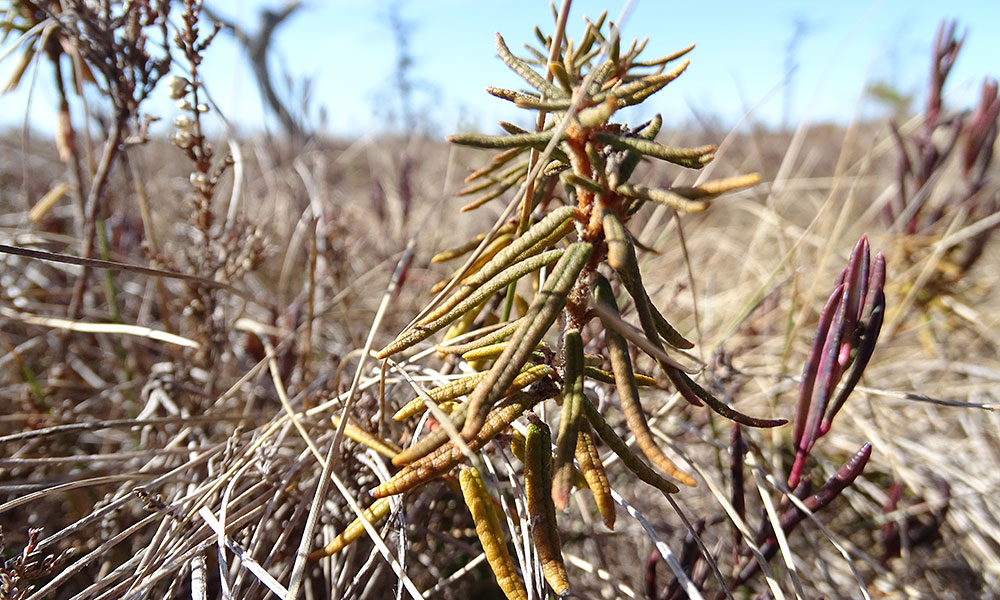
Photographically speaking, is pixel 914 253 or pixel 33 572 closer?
pixel 33 572

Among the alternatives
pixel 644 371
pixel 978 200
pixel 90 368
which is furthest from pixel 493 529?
pixel 978 200

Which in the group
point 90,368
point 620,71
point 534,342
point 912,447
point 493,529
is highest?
point 620,71

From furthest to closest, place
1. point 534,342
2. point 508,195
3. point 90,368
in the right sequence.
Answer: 1. point 508,195
2. point 90,368
3. point 534,342

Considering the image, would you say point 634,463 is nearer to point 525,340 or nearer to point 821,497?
point 525,340

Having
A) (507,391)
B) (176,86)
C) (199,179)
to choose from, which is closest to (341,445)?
(507,391)

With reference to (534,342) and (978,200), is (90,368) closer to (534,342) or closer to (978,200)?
(534,342)

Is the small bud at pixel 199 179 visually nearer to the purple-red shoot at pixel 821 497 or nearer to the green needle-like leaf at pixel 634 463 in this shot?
the green needle-like leaf at pixel 634 463

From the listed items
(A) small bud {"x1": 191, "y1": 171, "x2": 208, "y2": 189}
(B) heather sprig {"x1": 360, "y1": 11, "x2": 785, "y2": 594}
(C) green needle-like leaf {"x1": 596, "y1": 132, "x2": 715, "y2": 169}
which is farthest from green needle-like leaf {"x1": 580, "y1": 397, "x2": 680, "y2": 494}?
(A) small bud {"x1": 191, "y1": 171, "x2": 208, "y2": 189}
